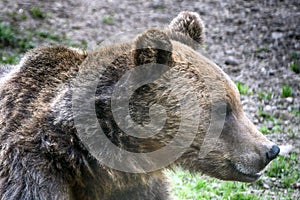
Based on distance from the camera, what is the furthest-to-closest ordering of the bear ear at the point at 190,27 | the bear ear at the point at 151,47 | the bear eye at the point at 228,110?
the bear ear at the point at 190,27 < the bear eye at the point at 228,110 < the bear ear at the point at 151,47

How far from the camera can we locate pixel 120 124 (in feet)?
11.9

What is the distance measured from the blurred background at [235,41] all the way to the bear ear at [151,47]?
2251 millimetres

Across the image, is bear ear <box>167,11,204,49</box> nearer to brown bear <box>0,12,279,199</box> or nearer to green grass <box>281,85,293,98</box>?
brown bear <box>0,12,279,199</box>

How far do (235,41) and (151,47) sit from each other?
5969 mm

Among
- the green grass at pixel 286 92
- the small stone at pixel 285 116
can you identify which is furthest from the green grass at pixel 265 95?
the small stone at pixel 285 116

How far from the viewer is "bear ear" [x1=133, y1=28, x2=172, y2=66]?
11.7ft

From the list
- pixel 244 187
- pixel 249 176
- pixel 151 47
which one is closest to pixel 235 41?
pixel 244 187

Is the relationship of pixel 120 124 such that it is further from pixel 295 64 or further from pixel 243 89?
pixel 295 64

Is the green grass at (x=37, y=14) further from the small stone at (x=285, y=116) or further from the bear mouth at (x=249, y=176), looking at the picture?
the bear mouth at (x=249, y=176)

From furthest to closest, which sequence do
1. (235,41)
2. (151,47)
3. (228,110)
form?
(235,41) < (228,110) < (151,47)

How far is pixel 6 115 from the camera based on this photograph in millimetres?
3832

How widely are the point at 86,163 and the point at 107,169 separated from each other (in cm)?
14

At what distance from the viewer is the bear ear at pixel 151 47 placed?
3.58 m

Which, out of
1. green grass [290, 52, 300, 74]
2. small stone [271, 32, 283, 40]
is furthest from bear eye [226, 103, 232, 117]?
small stone [271, 32, 283, 40]
